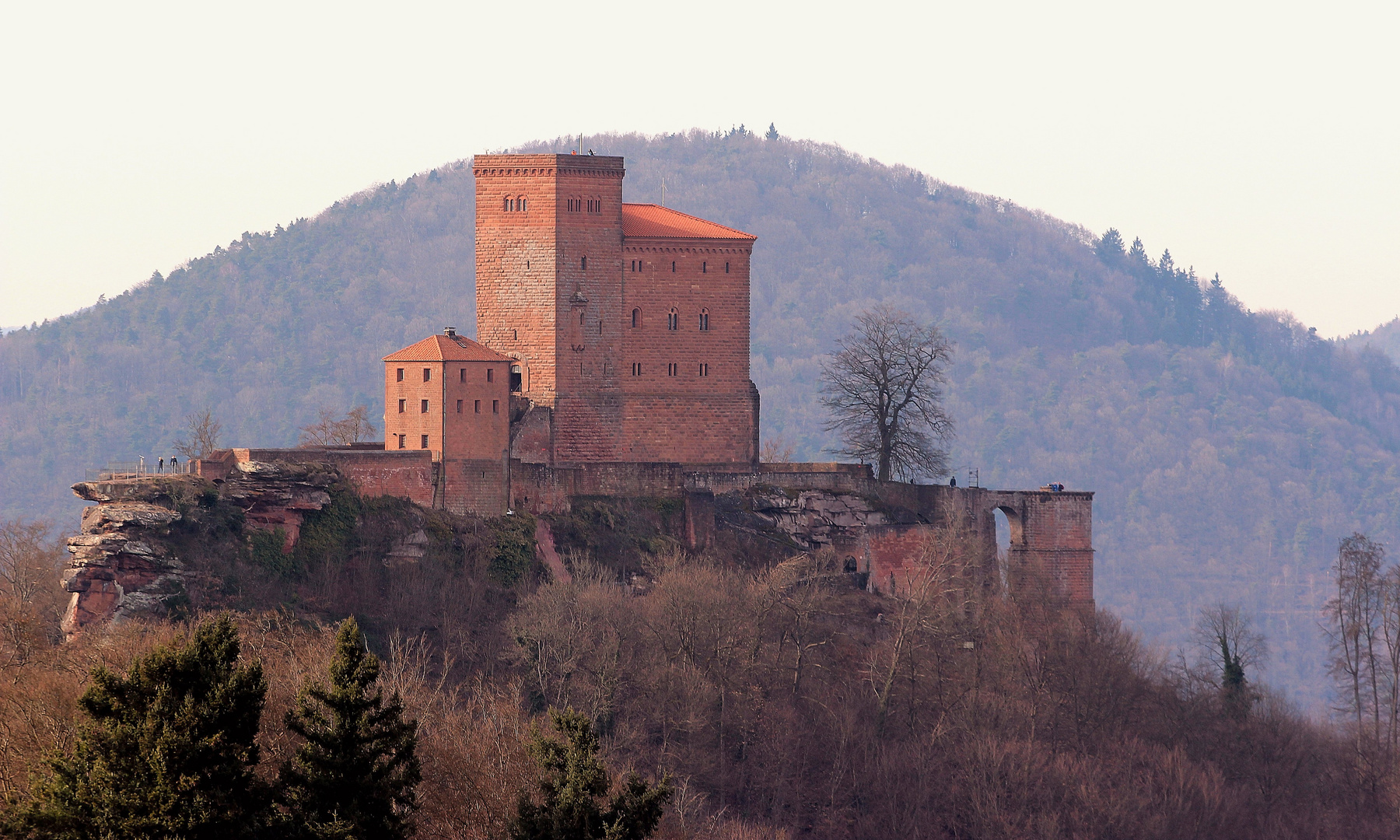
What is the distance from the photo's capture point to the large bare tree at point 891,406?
7081 centimetres

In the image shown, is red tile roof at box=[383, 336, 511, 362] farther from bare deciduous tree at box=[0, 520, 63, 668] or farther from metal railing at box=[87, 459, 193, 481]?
bare deciduous tree at box=[0, 520, 63, 668]

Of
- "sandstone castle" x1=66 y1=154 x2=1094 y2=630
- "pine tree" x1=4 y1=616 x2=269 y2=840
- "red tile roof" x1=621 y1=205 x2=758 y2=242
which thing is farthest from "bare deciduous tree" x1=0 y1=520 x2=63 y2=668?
"red tile roof" x1=621 y1=205 x2=758 y2=242

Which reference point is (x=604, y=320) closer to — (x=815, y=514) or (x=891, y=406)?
(x=815, y=514)

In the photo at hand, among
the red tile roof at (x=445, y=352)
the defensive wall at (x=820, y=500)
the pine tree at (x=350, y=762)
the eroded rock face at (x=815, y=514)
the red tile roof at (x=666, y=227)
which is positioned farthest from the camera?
the red tile roof at (x=666, y=227)

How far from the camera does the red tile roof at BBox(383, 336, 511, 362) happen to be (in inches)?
2366

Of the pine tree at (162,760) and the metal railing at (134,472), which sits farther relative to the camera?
the metal railing at (134,472)

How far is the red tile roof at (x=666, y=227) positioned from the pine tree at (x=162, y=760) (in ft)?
131

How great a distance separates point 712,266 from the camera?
68.1 metres

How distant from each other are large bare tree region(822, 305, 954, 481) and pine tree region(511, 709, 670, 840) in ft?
128

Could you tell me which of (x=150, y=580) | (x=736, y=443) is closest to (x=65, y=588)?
(x=150, y=580)

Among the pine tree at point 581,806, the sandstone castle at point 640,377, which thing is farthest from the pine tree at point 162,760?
the sandstone castle at point 640,377

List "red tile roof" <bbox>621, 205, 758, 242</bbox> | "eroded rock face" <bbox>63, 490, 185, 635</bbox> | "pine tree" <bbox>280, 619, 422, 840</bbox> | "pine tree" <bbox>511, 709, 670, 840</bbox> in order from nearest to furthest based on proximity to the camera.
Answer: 1. "pine tree" <bbox>280, 619, 422, 840</bbox>
2. "pine tree" <bbox>511, 709, 670, 840</bbox>
3. "eroded rock face" <bbox>63, 490, 185, 635</bbox>
4. "red tile roof" <bbox>621, 205, 758, 242</bbox>

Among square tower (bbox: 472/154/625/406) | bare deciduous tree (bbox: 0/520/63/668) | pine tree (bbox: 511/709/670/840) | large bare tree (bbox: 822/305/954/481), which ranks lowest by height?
pine tree (bbox: 511/709/670/840)

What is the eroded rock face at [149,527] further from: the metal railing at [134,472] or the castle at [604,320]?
the castle at [604,320]
